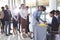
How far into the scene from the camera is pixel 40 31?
1412 millimetres

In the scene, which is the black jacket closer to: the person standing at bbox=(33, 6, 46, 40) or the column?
the person standing at bbox=(33, 6, 46, 40)

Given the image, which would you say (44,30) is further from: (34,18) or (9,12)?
(9,12)

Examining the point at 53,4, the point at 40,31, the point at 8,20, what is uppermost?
the point at 53,4

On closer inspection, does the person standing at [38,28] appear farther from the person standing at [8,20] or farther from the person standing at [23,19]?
the person standing at [8,20]

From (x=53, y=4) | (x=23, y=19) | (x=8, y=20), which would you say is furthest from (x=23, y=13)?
(x=53, y=4)

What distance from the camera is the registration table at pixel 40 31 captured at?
139 cm

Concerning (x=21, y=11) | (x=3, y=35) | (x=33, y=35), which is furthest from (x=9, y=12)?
(x=33, y=35)

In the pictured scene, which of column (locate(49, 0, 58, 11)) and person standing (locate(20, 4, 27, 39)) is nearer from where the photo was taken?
column (locate(49, 0, 58, 11))

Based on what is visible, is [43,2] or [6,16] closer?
[43,2]

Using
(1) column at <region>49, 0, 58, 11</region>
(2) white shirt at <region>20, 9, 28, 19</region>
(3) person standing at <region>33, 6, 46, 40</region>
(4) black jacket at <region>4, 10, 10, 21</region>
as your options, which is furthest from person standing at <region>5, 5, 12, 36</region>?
(1) column at <region>49, 0, 58, 11</region>

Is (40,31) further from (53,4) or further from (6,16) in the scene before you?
(6,16)

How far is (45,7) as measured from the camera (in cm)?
140

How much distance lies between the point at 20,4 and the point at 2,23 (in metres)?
0.32

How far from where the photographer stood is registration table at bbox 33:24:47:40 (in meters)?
1.39
